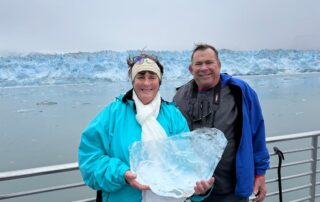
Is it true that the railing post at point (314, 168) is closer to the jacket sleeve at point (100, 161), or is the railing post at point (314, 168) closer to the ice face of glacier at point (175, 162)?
the ice face of glacier at point (175, 162)

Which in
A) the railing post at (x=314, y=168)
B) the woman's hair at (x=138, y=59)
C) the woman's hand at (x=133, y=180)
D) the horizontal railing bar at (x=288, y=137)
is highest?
the woman's hair at (x=138, y=59)

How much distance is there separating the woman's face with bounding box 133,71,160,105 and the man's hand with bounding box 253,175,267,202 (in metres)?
A: 0.77

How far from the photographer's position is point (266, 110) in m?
13.7

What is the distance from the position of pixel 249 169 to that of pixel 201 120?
31 cm

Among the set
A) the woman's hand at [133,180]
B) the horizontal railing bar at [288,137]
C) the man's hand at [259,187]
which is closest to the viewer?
the woman's hand at [133,180]

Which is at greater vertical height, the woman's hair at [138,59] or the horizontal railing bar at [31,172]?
the woman's hair at [138,59]

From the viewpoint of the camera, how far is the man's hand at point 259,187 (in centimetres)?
157

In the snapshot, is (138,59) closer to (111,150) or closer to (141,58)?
(141,58)

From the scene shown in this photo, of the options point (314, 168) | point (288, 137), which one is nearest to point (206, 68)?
point (288, 137)

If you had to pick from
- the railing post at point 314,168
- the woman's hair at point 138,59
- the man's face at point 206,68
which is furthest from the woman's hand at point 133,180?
the railing post at point 314,168

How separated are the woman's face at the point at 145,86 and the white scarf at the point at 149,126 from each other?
0.07 ft

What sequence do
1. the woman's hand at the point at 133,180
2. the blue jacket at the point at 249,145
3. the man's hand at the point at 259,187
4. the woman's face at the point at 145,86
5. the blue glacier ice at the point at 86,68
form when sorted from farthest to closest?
1. the blue glacier ice at the point at 86,68
2. the man's hand at the point at 259,187
3. the blue jacket at the point at 249,145
4. the woman's face at the point at 145,86
5. the woman's hand at the point at 133,180

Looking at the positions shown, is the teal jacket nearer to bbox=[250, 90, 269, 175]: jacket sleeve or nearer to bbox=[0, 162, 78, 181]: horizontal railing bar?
bbox=[0, 162, 78, 181]: horizontal railing bar

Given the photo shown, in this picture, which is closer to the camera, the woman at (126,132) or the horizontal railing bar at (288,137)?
the woman at (126,132)
